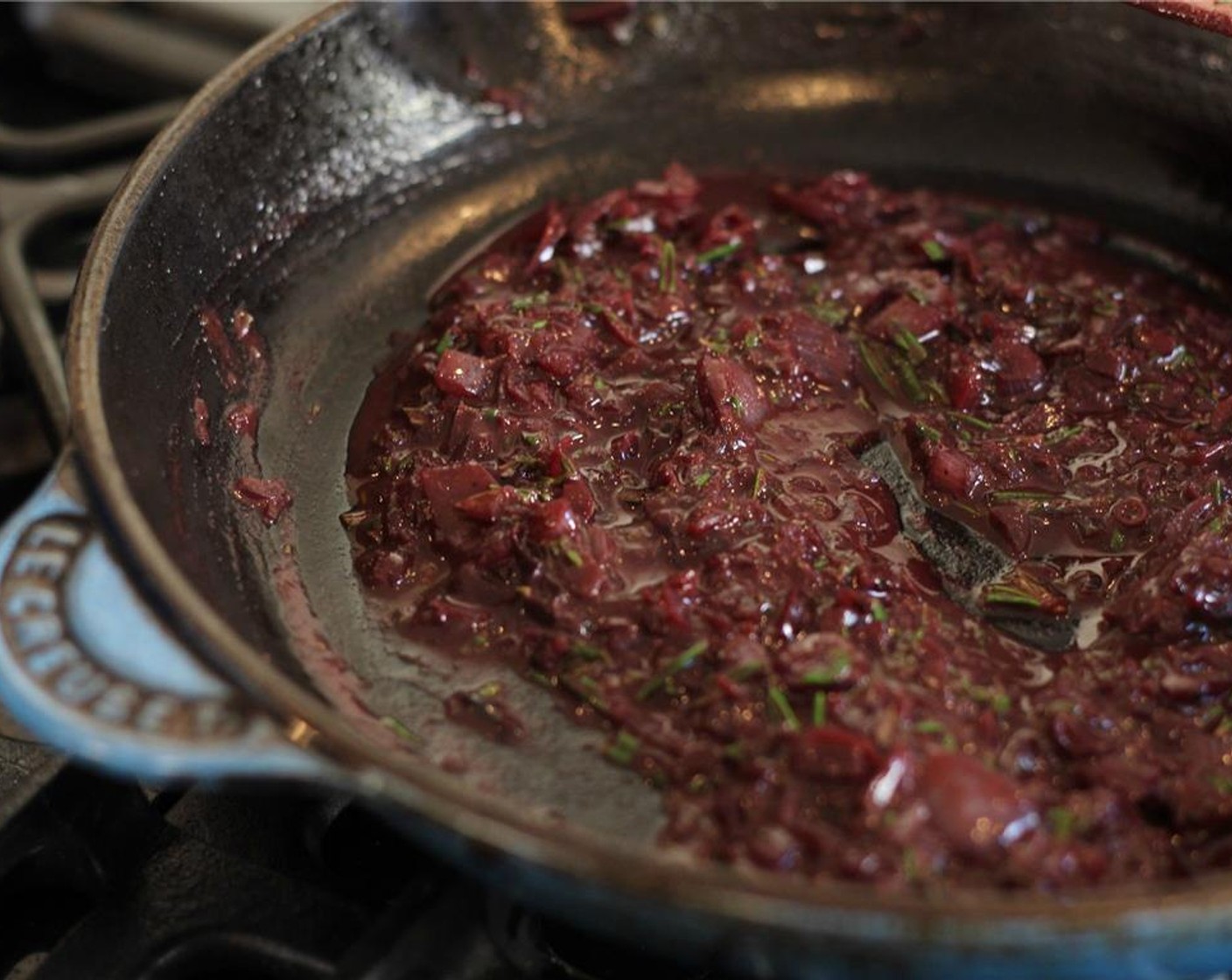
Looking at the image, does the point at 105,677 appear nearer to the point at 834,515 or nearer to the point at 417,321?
the point at 834,515

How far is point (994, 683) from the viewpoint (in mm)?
2574

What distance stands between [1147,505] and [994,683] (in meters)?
0.68

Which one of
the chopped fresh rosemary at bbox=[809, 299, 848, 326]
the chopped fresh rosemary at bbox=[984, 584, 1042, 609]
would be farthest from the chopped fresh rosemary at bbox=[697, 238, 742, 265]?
the chopped fresh rosemary at bbox=[984, 584, 1042, 609]

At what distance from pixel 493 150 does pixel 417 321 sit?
0.72 metres

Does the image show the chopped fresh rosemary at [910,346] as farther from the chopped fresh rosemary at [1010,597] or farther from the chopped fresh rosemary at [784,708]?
the chopped fresh rosemary at [784,708]

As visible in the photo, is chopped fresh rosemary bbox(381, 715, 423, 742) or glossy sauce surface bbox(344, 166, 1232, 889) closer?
glossy sauce surface bbox(344, 166, 1232, 889)

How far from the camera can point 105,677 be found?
1.98 meters

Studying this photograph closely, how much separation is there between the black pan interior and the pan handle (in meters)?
0.64

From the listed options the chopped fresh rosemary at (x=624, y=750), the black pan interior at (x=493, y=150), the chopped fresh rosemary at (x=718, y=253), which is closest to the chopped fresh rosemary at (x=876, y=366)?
the chopped fresh rosemary at (x=718, y=253)

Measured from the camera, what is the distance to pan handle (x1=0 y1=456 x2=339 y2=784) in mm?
1892

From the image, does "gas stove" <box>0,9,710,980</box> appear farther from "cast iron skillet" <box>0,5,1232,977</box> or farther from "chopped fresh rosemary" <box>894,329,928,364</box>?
"chopped fresh rosemary" <box>894,329,928,364</box>

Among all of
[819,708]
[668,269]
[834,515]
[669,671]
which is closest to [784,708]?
[819,708]

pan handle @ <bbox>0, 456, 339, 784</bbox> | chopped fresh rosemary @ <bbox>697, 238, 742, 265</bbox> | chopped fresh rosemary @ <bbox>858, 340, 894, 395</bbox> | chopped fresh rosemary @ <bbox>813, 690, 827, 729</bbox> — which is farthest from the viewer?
chopped fresh rosemary @ <bbox>697, 238, 742, 265</bbox>

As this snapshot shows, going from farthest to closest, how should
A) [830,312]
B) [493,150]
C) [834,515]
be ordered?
1. [493,150]
2. [830,312]
3. [834,515]
